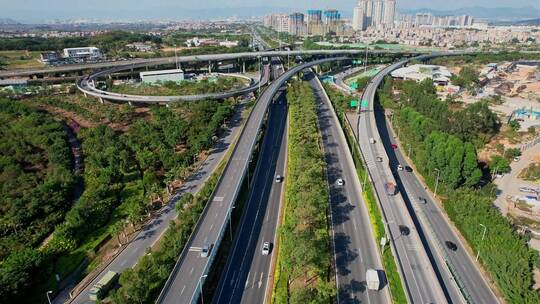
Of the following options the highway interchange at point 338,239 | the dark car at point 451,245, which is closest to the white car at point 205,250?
the highway interchange at point 338,239

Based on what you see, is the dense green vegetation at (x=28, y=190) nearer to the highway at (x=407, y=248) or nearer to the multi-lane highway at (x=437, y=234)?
the highway at (x=407, y=248)

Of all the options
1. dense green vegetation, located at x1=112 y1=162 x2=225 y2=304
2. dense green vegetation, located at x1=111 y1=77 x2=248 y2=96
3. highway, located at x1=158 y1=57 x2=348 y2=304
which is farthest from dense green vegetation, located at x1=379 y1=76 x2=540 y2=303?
dense green vegetation, located at x1=111 y1=77 x2=248 y2=96

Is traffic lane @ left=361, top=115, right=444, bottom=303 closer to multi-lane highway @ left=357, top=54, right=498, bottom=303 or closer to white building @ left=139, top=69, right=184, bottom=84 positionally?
multi-lane highway @ left=357, top=54, right=498, bottom=303

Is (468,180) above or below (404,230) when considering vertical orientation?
above

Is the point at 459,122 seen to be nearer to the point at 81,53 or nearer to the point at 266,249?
the point at 266,249

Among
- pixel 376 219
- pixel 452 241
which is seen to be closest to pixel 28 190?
pixel 376 219

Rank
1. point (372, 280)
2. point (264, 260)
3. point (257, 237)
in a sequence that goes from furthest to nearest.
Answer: point (257, 237)
point (264, 260)
point (372, 280)

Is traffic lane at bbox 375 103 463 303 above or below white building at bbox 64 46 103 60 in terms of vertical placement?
below
